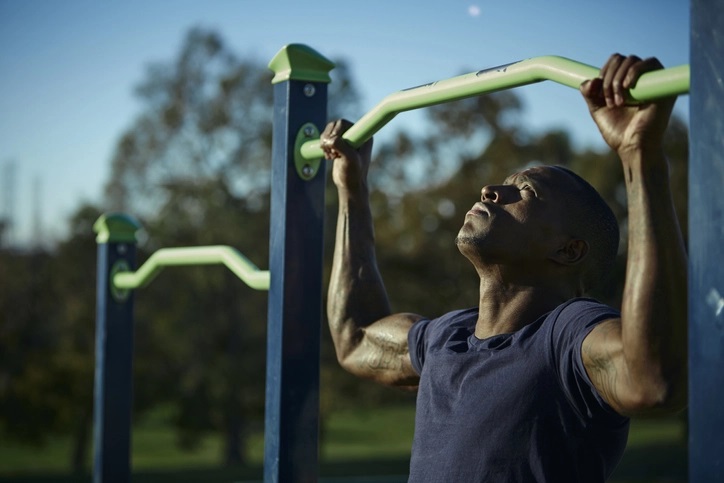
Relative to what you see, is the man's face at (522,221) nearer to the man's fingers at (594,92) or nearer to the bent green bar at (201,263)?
the man's fingers at (594,92)

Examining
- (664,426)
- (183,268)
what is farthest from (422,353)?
(664,426)

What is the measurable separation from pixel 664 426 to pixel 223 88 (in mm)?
12097

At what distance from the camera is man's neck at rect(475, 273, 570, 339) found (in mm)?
1608

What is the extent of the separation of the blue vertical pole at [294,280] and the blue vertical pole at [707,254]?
1.00 m

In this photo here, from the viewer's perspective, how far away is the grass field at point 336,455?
44.1 feet

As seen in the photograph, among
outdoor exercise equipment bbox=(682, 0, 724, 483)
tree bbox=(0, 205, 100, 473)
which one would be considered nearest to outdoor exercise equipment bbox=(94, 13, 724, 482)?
outdoor exercise equipment bbox=(682, 0, 724, 483)

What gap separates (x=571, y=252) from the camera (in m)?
1.61

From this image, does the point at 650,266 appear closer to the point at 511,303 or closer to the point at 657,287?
the point at 657,287

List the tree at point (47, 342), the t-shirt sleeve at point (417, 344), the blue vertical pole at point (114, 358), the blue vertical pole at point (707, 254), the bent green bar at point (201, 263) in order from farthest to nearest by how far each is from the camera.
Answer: the tree at point (47, 342) < the blue vertical pole at point (114, 358) < the bent green bar at point (201, 263) < the t-shirt sleeve at point (417, 344) < the blue vertical pole at point (707, 254)

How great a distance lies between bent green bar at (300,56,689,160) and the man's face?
19cm

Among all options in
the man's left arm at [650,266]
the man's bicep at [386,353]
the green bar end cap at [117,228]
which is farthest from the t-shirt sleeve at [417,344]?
the green bar end cap at [117,228]

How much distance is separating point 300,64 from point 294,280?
44cm

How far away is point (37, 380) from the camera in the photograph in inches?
573

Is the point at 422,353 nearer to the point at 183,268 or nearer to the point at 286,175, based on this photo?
the point at 286,175
